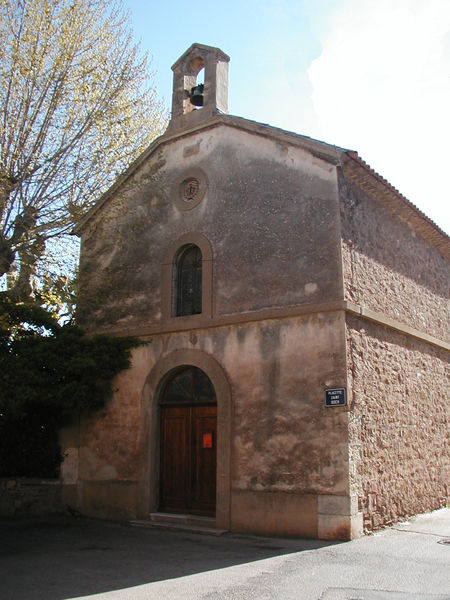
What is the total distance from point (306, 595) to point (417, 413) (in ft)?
20.5

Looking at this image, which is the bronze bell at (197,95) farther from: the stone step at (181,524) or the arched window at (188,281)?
the stone step at (181,524)

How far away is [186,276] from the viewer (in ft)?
38.8

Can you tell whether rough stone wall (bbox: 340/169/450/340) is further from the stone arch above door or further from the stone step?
the stone step

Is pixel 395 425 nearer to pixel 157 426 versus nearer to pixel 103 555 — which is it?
pixel 157 426

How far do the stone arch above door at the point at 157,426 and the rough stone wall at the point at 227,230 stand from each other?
100cm

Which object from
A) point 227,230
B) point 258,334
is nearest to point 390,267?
point 258,334

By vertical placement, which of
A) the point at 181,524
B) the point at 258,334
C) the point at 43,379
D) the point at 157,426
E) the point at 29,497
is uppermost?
the point at 258,334

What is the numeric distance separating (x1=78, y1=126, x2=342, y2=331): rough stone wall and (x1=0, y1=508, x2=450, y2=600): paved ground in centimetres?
384

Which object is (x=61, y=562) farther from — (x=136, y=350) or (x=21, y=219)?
(x=21, y=219)

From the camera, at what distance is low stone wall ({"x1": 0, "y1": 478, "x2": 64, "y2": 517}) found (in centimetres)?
1172

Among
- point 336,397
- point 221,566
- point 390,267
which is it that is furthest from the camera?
point 390,267

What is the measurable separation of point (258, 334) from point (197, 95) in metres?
5.69

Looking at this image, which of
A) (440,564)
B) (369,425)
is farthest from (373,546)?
(369,425)

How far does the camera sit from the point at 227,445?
1000 centimetres
